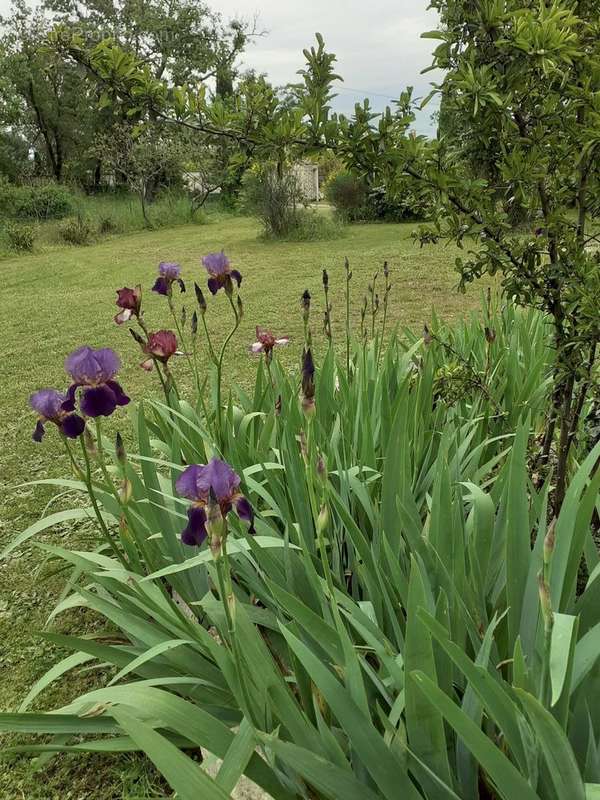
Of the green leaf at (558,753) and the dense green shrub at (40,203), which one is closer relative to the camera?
the green leaf at (558,753)

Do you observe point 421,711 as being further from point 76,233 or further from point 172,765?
point 76,233

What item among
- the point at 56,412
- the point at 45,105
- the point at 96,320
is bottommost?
the point at 96,320

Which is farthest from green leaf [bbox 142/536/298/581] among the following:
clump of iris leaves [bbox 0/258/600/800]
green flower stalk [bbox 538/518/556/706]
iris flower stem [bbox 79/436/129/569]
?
green flower stalk [bbox 538/518/556/706]

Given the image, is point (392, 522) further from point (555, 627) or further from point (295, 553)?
point (555, 627)

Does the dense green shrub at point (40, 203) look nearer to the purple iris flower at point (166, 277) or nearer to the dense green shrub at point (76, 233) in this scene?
the dense green shrub at point (76, 233)

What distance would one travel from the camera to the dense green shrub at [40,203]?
698 inches

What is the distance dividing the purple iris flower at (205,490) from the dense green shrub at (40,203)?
1868 centimetres

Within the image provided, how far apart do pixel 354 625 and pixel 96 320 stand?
6.28 metres

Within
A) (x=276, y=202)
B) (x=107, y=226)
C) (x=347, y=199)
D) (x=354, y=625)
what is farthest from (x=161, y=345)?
(x=107, y=226)

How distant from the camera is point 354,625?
1253 mm

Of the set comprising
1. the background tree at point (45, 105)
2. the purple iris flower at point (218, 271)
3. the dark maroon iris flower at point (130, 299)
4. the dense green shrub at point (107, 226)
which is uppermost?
the background tree at point (45, 105)

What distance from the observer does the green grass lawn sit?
184 centimetres

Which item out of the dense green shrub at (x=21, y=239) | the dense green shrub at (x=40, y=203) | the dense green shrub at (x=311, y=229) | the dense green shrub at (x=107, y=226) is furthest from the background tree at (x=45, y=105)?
the dense green shrub at (x=311, y=229)

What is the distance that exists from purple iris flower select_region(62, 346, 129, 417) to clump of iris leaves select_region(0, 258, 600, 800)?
0.12 metres
